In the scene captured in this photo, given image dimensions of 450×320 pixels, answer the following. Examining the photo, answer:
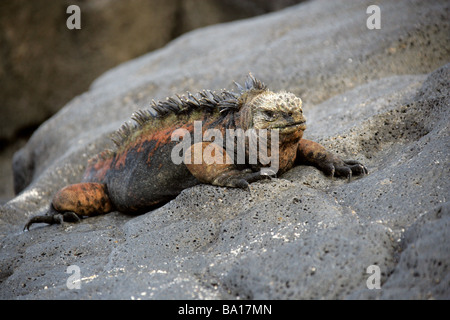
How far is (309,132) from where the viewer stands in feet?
14.2

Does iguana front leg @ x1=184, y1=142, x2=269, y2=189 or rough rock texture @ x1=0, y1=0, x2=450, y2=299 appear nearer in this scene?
rough rock texture @ x1=0, y1=0, x2=450, y2=299

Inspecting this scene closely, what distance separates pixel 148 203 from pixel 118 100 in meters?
3.35

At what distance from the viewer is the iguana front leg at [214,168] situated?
3.22 m

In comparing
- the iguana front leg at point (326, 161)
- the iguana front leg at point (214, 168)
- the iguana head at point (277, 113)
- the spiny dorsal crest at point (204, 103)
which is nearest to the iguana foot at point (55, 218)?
the spiny dorsal crest at point (204, 103)

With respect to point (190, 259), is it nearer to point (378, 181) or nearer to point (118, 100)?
point (378, 181)

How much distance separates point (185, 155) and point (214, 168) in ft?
0.95

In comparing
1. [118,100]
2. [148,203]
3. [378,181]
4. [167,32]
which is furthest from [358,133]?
[167,32]

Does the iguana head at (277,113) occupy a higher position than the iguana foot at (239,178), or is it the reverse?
the iguana head at (277,113)

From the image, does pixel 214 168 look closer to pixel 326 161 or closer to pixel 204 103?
pixel 204 103

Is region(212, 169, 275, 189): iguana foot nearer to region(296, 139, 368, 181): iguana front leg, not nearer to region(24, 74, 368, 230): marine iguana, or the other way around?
region(24, 74, 368, 230): marine iguana

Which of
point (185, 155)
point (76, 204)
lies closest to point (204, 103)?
point (185, 155)

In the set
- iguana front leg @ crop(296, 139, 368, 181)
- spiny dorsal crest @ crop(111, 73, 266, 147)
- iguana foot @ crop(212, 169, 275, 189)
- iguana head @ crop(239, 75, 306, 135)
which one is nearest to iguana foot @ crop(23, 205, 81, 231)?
spiny dorsal crest @ crop(111, 73, 266, 147)

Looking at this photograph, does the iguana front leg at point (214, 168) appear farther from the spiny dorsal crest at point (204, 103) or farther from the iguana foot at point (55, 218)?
the iguana foot at point (55, 218)

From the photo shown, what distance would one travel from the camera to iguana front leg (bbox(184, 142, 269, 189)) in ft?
10.6
